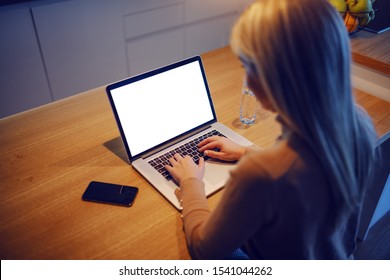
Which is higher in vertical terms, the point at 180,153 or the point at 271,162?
the point at 271,162

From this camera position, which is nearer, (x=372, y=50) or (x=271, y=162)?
(x=271, y=162)

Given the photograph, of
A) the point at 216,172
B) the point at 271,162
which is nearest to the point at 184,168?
the point at 216,172

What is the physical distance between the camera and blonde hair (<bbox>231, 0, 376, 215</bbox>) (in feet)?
2.02

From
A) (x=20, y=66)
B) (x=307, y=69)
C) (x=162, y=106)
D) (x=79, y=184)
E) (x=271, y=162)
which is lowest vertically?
(x=20, y=66)

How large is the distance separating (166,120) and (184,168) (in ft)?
0.66

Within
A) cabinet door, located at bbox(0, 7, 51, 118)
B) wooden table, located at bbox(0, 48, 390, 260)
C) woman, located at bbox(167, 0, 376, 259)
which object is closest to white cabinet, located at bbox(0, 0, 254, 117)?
cabinet door, located at bbox(0, 7, 51, 118)

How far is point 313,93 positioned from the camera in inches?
24.7

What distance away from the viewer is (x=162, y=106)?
3.61ft

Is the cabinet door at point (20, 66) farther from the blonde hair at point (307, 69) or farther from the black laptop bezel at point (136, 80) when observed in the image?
the blonde hair at point (307, 69)

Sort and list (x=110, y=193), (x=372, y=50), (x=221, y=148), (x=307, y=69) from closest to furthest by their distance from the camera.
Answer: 1. (x=307, y=69)
2. (x=110, y=193)
3. (x=221, y=148)
4. (x=372, y=50)

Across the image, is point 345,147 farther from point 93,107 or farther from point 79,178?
point 93,107

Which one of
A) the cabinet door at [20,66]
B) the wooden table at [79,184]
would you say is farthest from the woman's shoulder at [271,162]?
the cabinet door at [20,66]

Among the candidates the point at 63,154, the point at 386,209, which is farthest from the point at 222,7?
the point at 63,154

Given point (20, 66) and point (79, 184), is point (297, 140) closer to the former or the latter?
point (79, 184)
